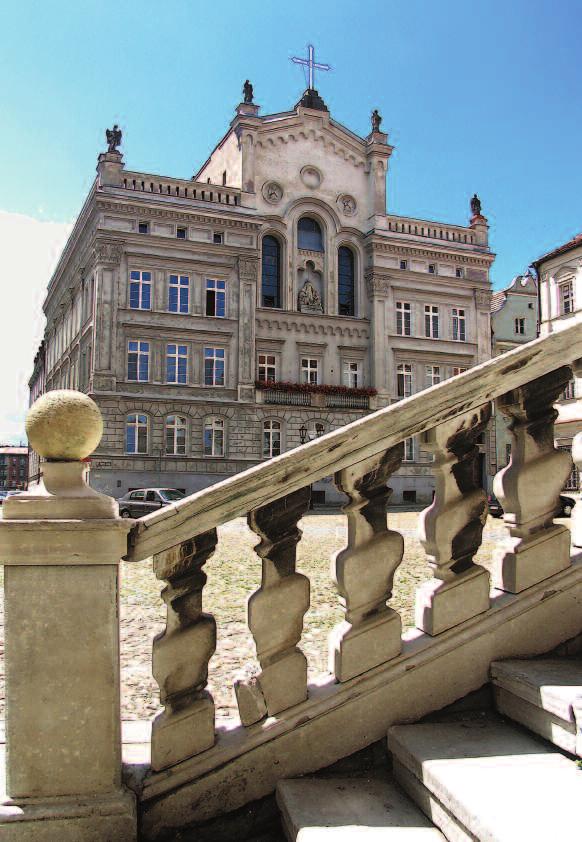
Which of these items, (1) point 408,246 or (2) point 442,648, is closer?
(2) point 442,648

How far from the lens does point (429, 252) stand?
3659cm

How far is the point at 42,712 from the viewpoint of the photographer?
7.14ft

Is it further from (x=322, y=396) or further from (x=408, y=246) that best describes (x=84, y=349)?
(x=408, y=246)

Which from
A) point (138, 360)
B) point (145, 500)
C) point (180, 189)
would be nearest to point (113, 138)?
point (180, 189)

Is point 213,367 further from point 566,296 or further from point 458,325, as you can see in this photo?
point 566,296

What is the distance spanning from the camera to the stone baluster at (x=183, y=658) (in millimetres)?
2287

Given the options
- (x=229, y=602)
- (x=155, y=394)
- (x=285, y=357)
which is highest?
(x=285, y=357)

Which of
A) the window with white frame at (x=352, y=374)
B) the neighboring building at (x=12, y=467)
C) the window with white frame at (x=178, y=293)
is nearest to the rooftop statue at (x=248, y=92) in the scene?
the window with white frame at (x=178, y=293)

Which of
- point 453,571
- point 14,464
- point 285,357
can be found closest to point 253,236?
point 285,357

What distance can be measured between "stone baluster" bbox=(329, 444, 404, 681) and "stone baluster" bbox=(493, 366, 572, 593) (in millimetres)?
546

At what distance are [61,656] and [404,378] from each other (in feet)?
114

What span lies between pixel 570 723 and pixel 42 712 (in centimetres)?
176

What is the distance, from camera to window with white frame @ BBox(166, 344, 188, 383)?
103 feet

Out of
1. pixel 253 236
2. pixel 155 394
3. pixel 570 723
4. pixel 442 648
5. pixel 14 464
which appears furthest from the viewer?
pixel 14 464
